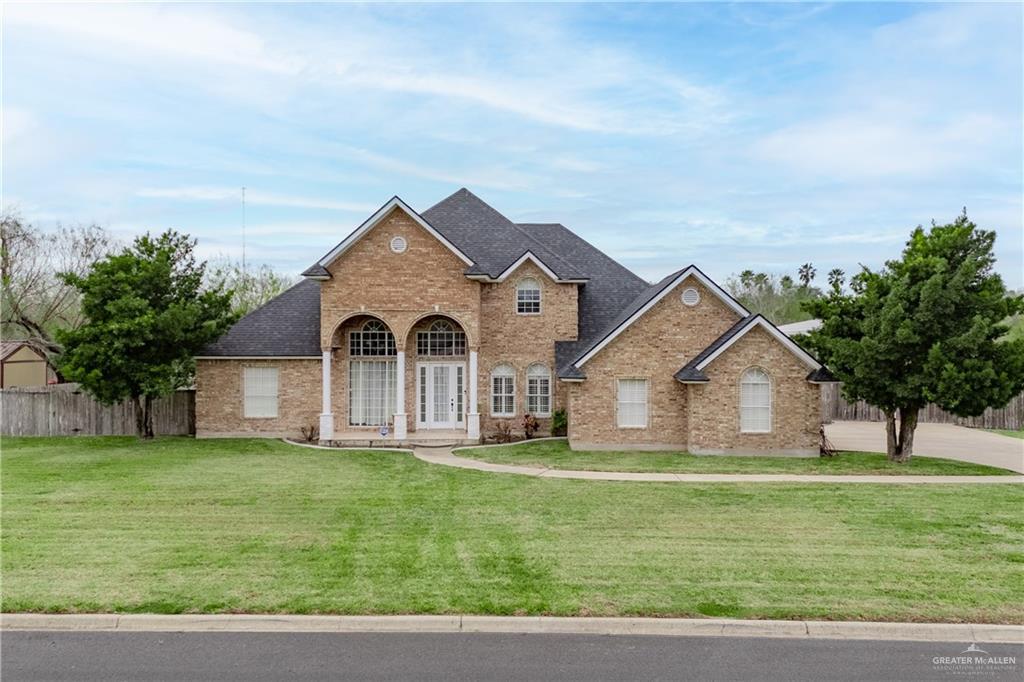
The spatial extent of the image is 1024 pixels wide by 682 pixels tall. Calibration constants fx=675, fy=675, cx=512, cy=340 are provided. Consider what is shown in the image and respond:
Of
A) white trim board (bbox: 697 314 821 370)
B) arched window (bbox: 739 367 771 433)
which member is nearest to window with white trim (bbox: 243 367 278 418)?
white trim board (bbox: 697 314 821 370)

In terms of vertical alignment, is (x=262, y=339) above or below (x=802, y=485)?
above

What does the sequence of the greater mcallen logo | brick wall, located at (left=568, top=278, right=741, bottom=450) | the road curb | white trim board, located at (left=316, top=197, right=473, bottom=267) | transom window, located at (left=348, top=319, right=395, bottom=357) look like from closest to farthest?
the greater mcallen logo < the road curb < brick wall, located at (left=568, top=278, right=741, bottom=450) < white trim board, located at (left=316, top=197, right=473, bottom=267) < transom window, located at (left=348, top=319, right=395, bottom=357)

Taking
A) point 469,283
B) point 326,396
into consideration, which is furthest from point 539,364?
point 326,396

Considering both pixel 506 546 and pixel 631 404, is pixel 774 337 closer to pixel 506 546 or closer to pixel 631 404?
pixel 631 404

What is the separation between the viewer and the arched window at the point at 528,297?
2355 cm

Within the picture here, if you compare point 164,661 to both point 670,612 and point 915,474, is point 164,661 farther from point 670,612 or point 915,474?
point 915,474

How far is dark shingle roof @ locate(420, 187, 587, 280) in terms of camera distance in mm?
24047

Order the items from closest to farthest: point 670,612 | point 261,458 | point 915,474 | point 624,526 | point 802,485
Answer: point 670,612, point 624,526, point 802,485, point 915,474, point 261,458

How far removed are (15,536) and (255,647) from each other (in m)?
5.98

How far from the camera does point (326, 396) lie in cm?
2198

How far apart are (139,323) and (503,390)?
11592 millimetres

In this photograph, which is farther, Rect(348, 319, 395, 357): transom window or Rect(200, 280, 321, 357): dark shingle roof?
Rect(348, 319, 395, 357): transom window

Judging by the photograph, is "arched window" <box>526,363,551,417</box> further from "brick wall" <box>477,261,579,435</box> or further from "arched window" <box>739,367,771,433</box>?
"arched window" <box>739,367,771,433</box>

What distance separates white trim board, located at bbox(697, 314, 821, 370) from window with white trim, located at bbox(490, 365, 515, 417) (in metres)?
7.00
